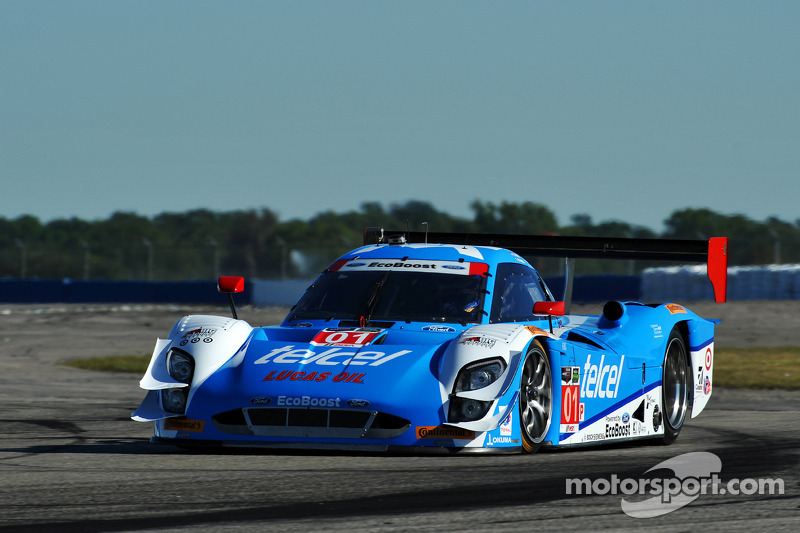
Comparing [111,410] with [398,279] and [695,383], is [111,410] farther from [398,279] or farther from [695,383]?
[695,383]

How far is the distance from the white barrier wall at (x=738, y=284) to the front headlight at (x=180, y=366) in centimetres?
2221

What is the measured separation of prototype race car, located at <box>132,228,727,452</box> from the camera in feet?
21.7

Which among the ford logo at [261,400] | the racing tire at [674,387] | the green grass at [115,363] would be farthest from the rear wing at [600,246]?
the green grass at [115,363]

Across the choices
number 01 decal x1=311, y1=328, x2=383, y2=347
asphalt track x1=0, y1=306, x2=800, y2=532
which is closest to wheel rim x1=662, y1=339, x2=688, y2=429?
asphalt track x1=0, y1=306, x2=800, y2=532

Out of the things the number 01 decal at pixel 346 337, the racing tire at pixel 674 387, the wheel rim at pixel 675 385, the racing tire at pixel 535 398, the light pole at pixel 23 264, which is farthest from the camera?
the light pole at pixel 23 264

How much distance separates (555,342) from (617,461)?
87 cm

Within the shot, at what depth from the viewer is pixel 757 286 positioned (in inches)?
1133

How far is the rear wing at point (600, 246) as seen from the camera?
9.27 metres

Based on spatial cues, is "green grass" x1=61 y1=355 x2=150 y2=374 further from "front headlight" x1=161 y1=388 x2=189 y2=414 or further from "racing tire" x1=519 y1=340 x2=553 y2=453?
"racing tire" x1=519 y1=340 x2=553 y2=453

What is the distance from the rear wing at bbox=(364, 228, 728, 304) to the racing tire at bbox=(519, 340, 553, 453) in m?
2.12

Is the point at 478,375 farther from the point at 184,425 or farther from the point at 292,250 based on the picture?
the point at 292,250

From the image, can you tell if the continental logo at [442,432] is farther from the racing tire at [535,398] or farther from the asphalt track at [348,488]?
the racing tire at [535,398]

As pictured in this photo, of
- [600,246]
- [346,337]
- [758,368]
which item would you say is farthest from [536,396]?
[758,368]

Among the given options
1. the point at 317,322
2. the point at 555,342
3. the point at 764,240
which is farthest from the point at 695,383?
the point at 764,240
